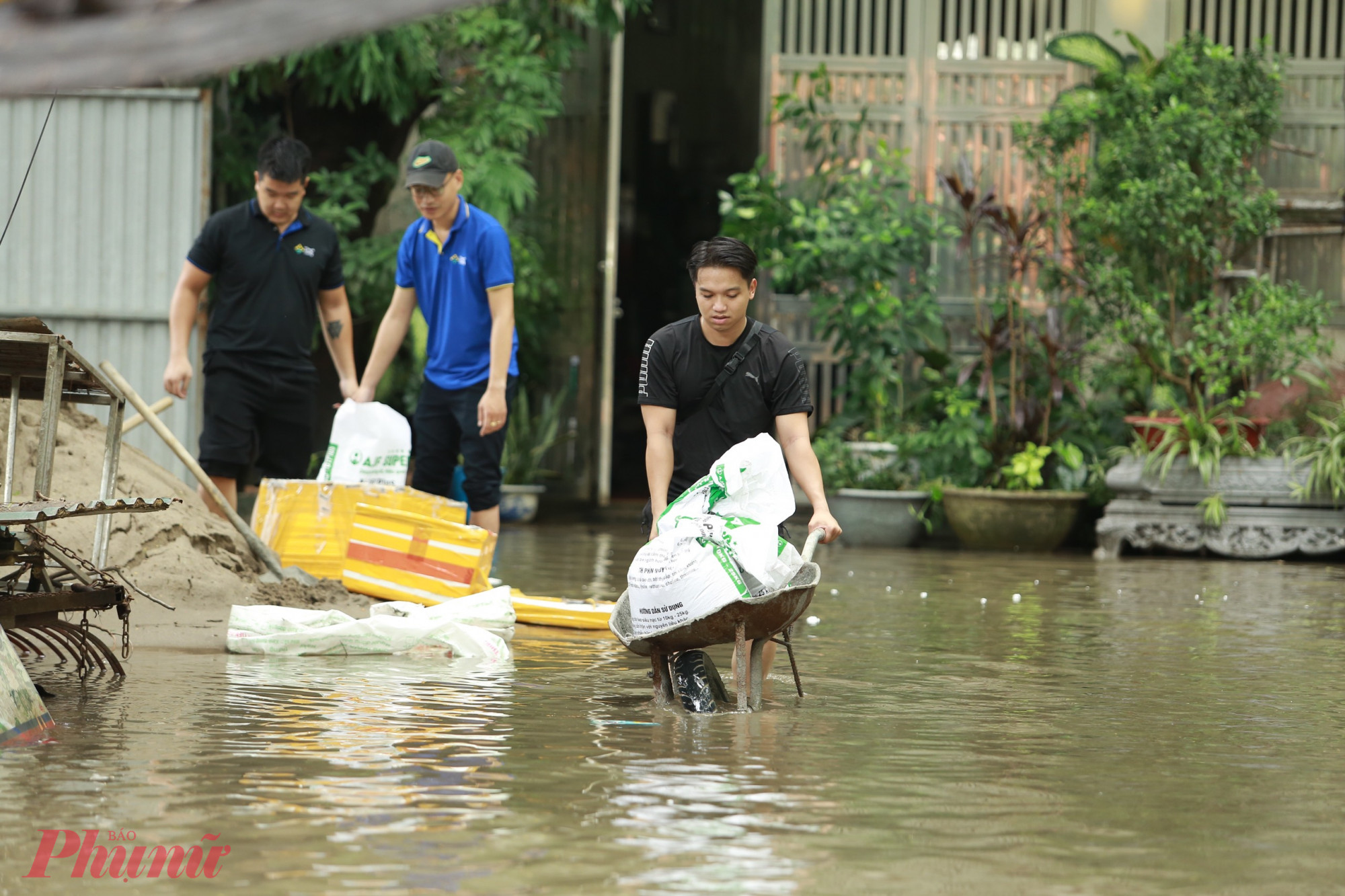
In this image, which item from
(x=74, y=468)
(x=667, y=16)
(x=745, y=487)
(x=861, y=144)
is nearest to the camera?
(x=745, y=487)

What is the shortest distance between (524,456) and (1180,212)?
5.19 m

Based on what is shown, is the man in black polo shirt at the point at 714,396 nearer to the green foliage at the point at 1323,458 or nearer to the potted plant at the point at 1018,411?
the potted plant at the point at 1018,411

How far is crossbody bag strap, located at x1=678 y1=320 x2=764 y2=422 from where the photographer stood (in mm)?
5766

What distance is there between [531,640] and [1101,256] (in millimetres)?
6766

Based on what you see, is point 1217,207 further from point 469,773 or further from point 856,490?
point 469,773

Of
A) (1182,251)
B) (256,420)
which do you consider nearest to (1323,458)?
(1182,251)

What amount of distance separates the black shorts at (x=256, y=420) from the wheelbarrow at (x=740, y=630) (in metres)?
3.26

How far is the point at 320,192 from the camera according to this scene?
1245 centimetres

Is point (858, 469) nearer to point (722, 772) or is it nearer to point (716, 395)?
point (716, 395)

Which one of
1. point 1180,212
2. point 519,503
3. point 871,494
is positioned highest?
point 1180,212

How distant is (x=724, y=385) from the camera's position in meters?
5.80

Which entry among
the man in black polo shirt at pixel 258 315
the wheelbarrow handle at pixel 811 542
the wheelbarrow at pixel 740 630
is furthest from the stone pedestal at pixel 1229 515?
the wheelbarrow handle at pixel 811 542

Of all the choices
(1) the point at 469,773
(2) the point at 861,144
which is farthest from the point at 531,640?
(2) the point at 861,144

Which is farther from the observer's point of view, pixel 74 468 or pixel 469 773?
pixel 74 468
